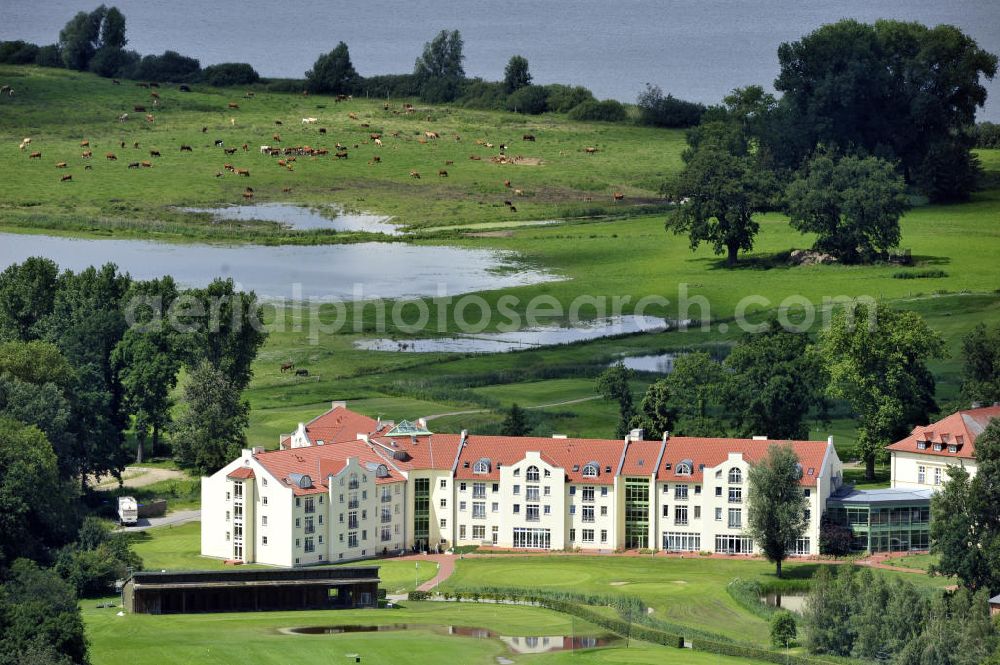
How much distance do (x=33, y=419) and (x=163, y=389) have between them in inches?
793

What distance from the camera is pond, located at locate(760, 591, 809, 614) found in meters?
134

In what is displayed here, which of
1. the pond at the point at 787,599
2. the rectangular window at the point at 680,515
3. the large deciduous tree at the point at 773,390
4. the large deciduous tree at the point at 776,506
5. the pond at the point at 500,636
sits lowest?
the pond at the point at 787,599

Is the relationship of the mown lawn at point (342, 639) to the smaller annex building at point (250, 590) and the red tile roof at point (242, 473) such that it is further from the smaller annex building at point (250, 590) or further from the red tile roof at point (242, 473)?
the red tile roof at point (242, 473)

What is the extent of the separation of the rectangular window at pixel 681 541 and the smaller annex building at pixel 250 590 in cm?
2441

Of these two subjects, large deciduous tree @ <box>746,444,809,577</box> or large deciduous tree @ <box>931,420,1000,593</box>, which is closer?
large deciduous tree @ <box>931,420,1000,593</box>

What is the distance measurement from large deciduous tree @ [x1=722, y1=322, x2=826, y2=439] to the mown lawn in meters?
37.8

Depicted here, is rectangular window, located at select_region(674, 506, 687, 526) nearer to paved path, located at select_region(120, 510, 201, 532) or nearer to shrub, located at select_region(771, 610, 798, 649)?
shrub, located at select_region(771, 610, 798, 649)

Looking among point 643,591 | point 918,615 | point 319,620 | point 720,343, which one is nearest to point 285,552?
point 319,620

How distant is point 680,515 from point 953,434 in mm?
20294

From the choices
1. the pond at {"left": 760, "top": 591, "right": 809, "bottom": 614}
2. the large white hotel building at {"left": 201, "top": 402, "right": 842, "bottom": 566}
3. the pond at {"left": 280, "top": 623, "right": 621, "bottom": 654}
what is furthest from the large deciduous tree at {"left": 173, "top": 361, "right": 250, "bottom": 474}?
the pond at {"left": 760, "top": 591, "right": 809, "bottom": 614}

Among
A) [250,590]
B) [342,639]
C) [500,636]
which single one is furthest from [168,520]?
[500,636]

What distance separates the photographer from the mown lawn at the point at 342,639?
11931 cm

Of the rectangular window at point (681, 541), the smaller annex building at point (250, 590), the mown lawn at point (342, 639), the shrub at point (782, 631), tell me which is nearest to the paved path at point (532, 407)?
the rectangular window at point (681, 541)

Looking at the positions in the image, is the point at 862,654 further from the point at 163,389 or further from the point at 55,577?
the point at 163,389
